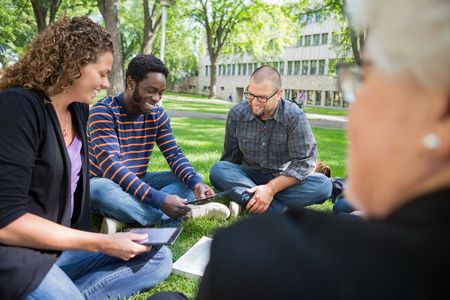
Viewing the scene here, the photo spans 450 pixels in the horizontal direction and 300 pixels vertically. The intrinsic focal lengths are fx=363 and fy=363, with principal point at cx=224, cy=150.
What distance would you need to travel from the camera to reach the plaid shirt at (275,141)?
3.77 metres

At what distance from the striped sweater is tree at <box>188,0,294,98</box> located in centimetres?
2374

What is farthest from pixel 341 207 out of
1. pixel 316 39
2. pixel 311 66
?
pixel 316 39

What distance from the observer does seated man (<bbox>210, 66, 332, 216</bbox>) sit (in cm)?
368

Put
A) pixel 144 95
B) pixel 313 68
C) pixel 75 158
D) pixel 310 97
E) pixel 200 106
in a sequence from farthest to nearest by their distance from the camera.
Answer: pixel 310 97, pixel 313 68, pixel 200 106, pixel 144 95, pixel 75 158

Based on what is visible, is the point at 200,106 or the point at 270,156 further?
A: the point at 200,106

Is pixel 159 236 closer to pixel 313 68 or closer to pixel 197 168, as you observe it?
pixel 197 168

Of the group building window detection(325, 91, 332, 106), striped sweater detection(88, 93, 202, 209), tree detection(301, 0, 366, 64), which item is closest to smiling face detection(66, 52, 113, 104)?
striped sweater detection(88, 93, 202, 209)

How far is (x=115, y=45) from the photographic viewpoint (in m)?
10.5

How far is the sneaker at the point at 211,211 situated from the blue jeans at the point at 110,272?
1.17 m

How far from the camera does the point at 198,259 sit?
2.60 metres

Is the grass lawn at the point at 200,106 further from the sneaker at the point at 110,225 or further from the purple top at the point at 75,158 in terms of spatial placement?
the purple top at the point at 75,158

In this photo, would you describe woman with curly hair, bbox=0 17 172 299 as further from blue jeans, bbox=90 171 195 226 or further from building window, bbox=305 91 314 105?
building window, bbox=305 91 314 105

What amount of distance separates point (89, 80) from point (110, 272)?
44.9 inches

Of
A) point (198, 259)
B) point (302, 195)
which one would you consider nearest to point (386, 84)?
point (198, 259)
